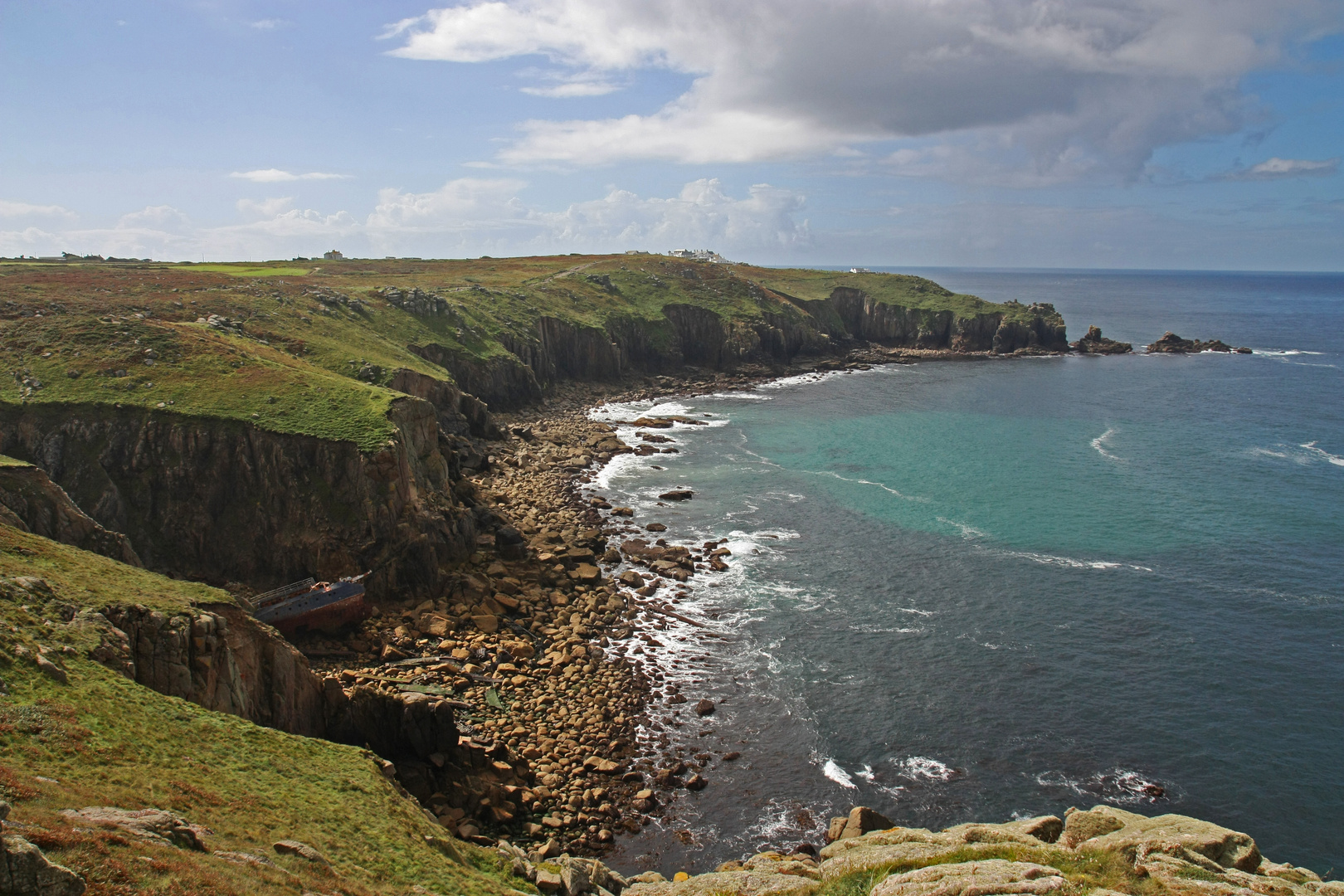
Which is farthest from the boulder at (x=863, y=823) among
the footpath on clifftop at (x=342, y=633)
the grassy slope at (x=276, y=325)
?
Answer: the grassy slope at (x=276, y=325)

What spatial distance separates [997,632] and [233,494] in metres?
44.5

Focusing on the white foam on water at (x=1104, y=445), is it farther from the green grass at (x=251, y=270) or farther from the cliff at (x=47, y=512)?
the green grass at (x=251, y=270)

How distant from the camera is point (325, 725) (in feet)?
96.2

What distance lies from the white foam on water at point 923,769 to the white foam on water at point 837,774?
90.3 inches

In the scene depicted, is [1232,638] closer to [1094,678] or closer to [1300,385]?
[1094,678]

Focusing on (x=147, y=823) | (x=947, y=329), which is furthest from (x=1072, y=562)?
(x=947, y=329)

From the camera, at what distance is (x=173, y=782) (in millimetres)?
18547

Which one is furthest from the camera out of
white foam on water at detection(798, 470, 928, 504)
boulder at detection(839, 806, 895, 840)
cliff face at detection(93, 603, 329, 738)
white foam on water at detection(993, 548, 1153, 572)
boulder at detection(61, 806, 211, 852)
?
white foam on water at detection(798, 470, 928, 504)

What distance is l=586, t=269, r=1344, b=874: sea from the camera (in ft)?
105

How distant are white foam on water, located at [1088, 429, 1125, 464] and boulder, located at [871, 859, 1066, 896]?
70347 mm

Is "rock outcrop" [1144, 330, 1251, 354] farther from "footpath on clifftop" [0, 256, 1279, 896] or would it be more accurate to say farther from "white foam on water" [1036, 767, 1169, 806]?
"white foam on water" [1036, 767, 1169, 806]

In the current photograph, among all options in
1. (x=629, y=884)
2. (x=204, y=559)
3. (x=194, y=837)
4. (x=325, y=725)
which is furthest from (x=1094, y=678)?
(x=204, y=559)


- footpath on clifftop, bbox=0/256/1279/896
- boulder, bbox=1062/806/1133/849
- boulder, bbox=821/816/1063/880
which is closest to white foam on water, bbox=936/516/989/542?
footpath on clifftop, bbox=0/256/1279/896

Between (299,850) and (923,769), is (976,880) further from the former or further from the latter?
(923,769)
